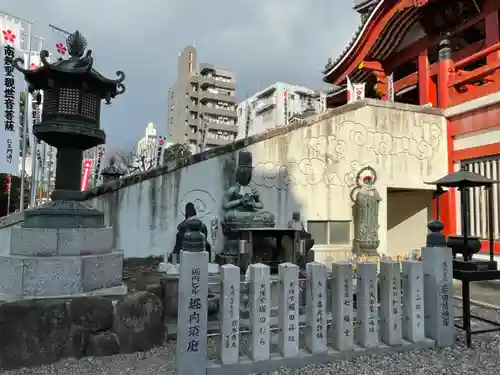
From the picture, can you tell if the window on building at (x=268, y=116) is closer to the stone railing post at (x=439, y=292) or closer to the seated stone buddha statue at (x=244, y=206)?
the seated stone buddha statue at (x=244, y=206)

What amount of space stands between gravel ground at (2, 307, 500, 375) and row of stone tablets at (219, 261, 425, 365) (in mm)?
176

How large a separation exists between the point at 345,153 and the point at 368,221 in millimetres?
1804

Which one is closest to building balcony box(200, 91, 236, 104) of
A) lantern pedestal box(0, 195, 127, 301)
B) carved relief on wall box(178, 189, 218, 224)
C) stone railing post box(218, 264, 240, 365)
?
carved relief on wall box(178, 189, 218, 224)

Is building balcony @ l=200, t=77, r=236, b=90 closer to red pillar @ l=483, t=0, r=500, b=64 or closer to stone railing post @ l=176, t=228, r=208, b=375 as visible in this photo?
red pillar @ l=483, t=0, r=500, b=64

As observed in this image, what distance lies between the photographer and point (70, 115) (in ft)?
15.0

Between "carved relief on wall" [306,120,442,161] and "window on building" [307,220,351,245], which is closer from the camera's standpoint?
"window on building" [307,220,351,245]

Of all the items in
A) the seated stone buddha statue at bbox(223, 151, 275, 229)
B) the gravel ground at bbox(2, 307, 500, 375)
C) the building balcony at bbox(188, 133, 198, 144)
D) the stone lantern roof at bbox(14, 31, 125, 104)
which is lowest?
the gravel ground at bbox(2, 307, 500, 375)

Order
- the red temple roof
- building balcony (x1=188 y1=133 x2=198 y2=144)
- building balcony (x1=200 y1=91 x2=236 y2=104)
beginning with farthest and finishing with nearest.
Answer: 1. building balcony (x1=200 y1=91 x2=236 y2=104)
2. building balcony (x1=188 y1=133 x2=198 y2=144)
3. the red temple roof

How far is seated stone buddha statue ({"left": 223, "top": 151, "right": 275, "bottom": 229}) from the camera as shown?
7898mm

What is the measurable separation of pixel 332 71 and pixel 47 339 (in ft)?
47.6

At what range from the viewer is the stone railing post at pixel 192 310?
11.2 feet

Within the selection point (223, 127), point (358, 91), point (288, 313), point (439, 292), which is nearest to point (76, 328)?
point (288, 313)

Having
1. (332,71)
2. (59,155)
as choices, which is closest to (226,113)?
(332,71)

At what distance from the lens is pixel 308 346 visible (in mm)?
3928
